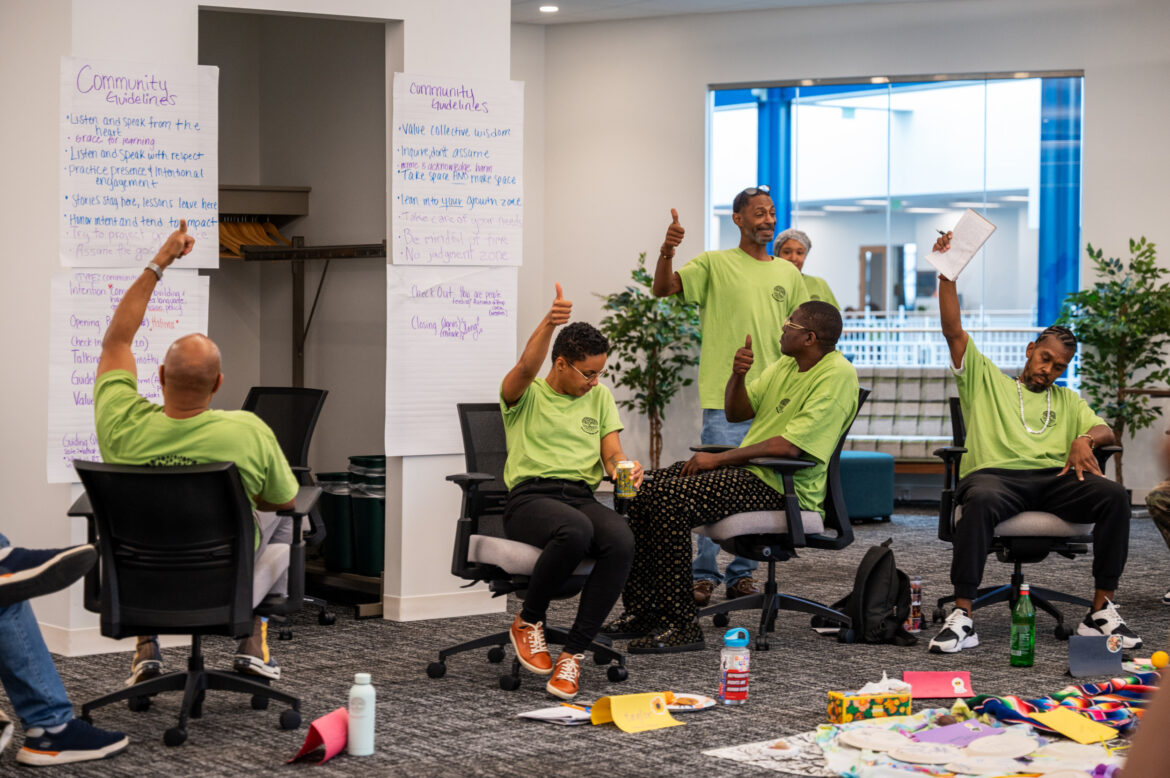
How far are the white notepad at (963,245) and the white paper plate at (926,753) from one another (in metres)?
1.87

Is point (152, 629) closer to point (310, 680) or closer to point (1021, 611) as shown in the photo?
point (310, 680)

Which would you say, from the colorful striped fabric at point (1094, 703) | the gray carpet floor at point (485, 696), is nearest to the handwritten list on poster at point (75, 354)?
the gray carpet floor at point (485, 696)

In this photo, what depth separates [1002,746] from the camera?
3223 millimetres

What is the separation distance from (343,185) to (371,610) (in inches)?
78.2

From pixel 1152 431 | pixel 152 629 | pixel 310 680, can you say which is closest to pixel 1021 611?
pixel 310 680

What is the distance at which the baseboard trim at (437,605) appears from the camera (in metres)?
5.10

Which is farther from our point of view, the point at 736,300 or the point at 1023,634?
the point at 736,300

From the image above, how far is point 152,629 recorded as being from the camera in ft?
10.9

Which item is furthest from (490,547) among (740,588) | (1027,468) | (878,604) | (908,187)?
Result: (908,187)

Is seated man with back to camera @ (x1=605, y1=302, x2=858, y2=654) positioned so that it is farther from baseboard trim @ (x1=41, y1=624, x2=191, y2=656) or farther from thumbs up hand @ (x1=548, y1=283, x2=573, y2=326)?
baseboard trim @ (x1=41, y1=624, x2=191, y2=656)

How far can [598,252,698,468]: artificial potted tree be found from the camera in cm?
909

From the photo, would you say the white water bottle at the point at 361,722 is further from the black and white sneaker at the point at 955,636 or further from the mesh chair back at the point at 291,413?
the black and white sneaker at the point at 955,636

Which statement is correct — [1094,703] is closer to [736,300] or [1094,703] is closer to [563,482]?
[563,482]

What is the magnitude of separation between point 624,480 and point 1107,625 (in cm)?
186
